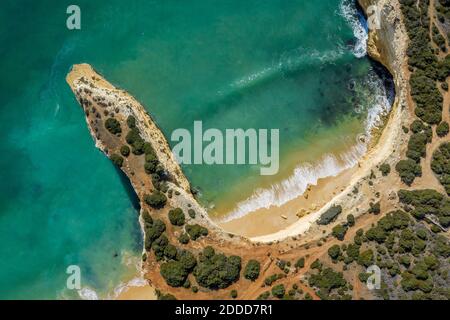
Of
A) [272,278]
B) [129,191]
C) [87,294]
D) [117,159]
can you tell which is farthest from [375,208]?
[87,294]

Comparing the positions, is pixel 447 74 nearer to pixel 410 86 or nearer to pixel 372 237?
pixel 410 86

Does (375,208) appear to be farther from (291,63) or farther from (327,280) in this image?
(291,63)

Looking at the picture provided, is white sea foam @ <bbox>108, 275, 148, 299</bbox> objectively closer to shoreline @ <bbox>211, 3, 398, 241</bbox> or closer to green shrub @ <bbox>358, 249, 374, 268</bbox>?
shoreline @ <bbox>211, 3, 398, 241</bbox>

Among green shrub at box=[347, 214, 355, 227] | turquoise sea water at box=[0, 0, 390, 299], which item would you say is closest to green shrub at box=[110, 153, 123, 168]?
turquoise sea water at box=[0, 0, 390, 299]

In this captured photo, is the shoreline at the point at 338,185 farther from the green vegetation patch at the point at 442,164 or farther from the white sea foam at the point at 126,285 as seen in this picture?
the white sea foam at the point at 126,285
